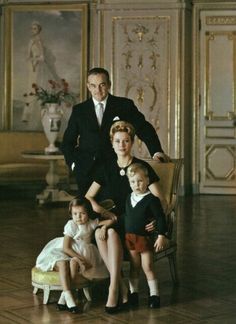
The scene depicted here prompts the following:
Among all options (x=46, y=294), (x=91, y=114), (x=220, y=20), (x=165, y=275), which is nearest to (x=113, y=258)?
(x=46, y=294)

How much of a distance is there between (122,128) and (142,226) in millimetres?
576

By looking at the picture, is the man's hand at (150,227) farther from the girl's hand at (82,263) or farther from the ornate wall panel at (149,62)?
the ornate wall panel at (149,62)

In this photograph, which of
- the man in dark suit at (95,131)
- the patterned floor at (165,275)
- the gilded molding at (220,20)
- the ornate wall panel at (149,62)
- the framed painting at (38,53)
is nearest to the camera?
the patterned floor at (165,275)

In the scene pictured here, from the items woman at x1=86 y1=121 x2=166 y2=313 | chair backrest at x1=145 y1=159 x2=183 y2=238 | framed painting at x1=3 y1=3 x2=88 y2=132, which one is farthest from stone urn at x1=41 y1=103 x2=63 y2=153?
woman at x1=86 y1=121 x2=166 y2=313

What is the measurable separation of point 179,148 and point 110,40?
1820 millimetres

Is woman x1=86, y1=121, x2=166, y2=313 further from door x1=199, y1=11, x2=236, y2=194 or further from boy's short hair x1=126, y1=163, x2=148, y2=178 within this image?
door x1=199, y1=11, x2=236, y2=194

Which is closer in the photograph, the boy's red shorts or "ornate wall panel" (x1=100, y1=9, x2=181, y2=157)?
the boy's red shorts

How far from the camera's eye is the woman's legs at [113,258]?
3.99 meters

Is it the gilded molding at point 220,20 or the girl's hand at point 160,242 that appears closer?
the girl's hand at point 160,242

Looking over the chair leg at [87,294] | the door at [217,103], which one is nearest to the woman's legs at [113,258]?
the chair leg at [87,294]

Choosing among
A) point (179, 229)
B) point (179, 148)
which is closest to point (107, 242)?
point (179, 229)

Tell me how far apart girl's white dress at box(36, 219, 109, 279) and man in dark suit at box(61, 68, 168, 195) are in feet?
1.04

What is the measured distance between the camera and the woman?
4.02 meters

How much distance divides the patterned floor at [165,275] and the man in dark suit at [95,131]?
0.79 metres
